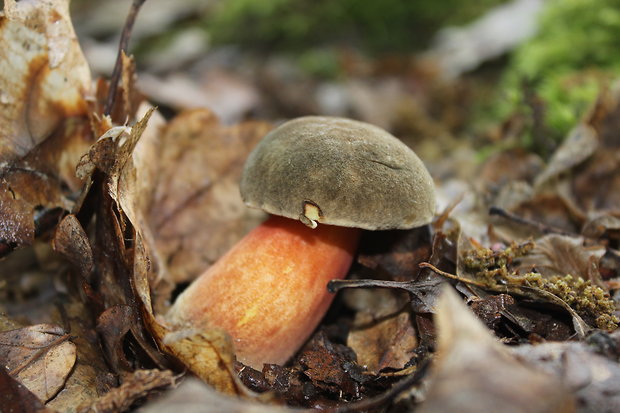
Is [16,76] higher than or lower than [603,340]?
higher

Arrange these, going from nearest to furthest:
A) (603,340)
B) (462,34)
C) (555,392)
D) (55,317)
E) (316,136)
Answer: (555,392), (603,340), (316,136), (55,317), (462,34)

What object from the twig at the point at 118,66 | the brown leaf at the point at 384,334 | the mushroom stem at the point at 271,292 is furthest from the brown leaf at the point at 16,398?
the twig at the point at 118,66

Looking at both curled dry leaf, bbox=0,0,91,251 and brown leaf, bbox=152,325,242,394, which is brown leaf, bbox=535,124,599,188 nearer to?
brown leaf, bbox=152,325,242,394

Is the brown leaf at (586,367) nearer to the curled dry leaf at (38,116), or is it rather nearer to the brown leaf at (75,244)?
the brown leaf at (75,244)

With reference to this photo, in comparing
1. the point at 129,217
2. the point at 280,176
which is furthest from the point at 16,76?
the point at 280,176

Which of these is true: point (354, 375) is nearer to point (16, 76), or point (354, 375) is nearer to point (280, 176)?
point (280, 176)

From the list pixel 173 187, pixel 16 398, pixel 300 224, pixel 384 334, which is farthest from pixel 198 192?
pixel 16 398

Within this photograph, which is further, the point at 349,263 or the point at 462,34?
the point at 462,34

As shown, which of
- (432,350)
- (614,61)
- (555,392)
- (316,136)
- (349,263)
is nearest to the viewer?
Result: (555,392)
